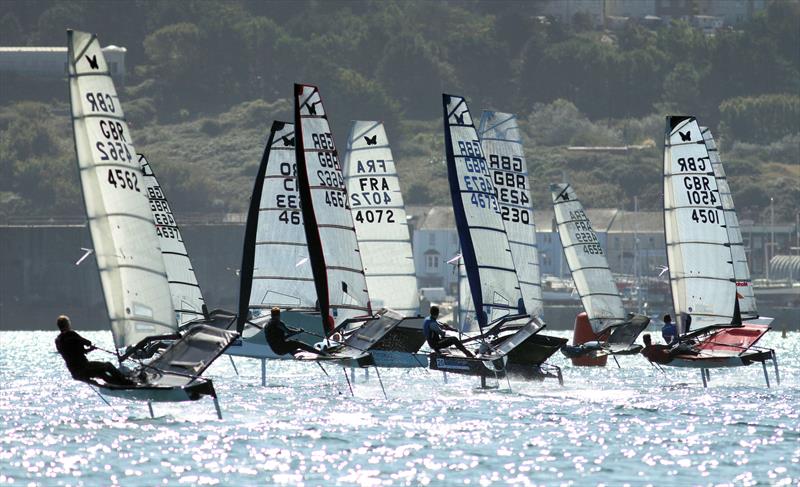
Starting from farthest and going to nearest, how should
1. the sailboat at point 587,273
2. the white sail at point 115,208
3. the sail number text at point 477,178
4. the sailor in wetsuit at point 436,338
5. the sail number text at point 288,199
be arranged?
the sailboat at point 587,273 → the sail number text at point 288,199 → the sail number text at point 477,178 → the sailor in wetsuit at point 436,338 → the white sail at point 115,208

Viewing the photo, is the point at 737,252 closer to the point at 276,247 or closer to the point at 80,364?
the point at 276,247

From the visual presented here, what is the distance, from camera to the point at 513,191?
142 ft

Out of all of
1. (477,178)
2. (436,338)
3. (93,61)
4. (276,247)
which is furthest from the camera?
(276,247)

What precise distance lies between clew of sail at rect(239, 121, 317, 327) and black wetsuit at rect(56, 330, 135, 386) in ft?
43.4

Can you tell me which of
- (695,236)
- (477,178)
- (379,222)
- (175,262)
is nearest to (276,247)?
(379,222)

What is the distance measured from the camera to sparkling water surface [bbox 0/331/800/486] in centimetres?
2384

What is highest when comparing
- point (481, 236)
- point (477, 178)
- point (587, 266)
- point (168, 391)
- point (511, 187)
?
point (477, 178)

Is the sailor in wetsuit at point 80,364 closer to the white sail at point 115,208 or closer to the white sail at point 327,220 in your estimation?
the white sail at point 115,208

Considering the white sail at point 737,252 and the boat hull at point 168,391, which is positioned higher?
the boat hull at point 168,391

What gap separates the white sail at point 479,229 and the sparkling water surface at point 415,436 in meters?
1.77

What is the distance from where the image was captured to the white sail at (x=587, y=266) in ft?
161

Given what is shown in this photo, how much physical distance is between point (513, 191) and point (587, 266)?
23.1 ft

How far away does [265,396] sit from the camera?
3534 centimetres

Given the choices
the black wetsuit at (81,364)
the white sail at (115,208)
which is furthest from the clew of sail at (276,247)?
the black wetsuit at (81,364)
